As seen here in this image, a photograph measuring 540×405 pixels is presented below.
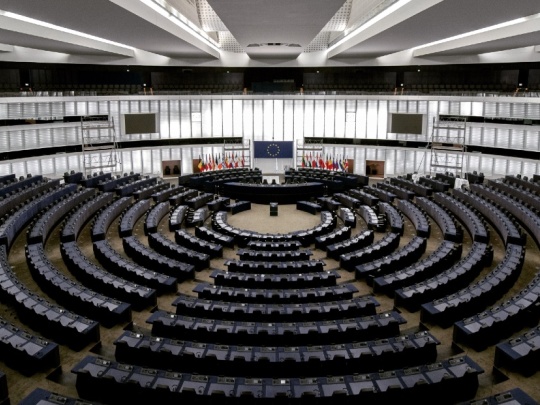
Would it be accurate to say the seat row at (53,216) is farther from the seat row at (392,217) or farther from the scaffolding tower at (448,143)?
the scaffolding tower at (448,143)

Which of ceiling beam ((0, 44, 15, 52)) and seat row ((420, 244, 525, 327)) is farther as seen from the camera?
ceiling beam ((0, 44, 15, 52))

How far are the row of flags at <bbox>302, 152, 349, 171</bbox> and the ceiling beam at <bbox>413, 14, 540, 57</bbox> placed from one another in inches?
456

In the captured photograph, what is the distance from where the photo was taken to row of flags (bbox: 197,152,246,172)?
4375 centimetres

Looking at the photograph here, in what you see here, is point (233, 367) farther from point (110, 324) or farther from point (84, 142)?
point (84, 142)

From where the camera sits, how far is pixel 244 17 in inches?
888

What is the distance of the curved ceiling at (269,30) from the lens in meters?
20.0

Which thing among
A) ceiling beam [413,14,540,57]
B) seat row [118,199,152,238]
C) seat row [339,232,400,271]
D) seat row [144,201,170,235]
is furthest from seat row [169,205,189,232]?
ceiling beam [413,14,540,57]

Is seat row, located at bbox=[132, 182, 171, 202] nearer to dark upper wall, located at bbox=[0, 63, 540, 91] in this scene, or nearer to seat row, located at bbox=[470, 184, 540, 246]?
A: dark upper wall, located at bbox=[0, 63, 540, 91]

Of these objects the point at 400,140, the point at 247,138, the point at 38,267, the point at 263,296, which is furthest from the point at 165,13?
the point at 400,140

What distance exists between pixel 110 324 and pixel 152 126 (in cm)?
3008

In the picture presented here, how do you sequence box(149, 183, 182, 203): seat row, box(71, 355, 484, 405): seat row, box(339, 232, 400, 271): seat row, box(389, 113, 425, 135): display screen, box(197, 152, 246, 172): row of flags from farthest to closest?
box(197, 152, 246, 172): row of flags, box(389, 113, 425, 135): display screen, box(149, 183, 182, 203): seat row, box(339, 232, 400, 271): seat row, box(71, 355, 484, 405): seat row

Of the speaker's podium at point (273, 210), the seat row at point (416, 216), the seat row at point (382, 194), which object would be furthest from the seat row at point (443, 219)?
the speaker's podium at point (273, 210)

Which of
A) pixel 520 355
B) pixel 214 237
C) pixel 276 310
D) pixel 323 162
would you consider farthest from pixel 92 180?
pixel 520 355

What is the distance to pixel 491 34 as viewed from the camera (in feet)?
96.2
